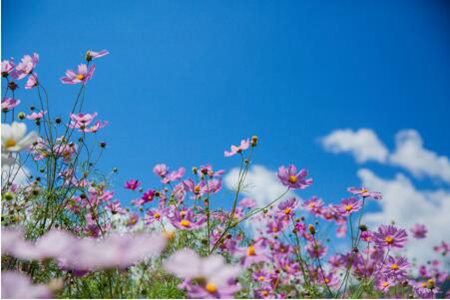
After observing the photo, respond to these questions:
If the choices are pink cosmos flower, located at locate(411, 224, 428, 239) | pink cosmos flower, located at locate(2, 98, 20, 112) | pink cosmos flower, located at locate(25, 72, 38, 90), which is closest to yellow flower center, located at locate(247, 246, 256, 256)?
pink cosmos flower, located at locate(2, 98, 20, 112)

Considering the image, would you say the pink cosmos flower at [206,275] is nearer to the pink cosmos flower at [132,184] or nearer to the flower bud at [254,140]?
the flower bud at [254,140]

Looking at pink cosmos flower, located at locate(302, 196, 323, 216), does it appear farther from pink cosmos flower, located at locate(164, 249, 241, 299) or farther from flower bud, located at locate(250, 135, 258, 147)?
pink cosmos flower, located at locate(164, 249, 241, 299)

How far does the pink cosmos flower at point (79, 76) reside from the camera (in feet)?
3.77

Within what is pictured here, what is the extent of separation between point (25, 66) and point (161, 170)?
756 mm

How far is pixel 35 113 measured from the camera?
1.40 m

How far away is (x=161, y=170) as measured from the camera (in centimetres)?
177

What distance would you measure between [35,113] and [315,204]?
131cm

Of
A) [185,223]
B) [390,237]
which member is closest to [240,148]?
[185,223]

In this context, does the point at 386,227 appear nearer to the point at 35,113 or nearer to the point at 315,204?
the point at 315,204

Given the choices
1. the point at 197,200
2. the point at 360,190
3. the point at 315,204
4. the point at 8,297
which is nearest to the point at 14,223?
the point at 197,200

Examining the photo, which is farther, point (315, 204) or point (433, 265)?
point (433, 265)

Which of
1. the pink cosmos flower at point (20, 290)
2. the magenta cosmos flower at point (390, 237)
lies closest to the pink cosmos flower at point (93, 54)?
the pink cosmos flower at point (20, 290)

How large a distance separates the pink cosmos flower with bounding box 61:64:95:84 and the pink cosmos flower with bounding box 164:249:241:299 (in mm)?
778

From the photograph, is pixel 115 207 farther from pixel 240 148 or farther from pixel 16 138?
pixel 16 138
